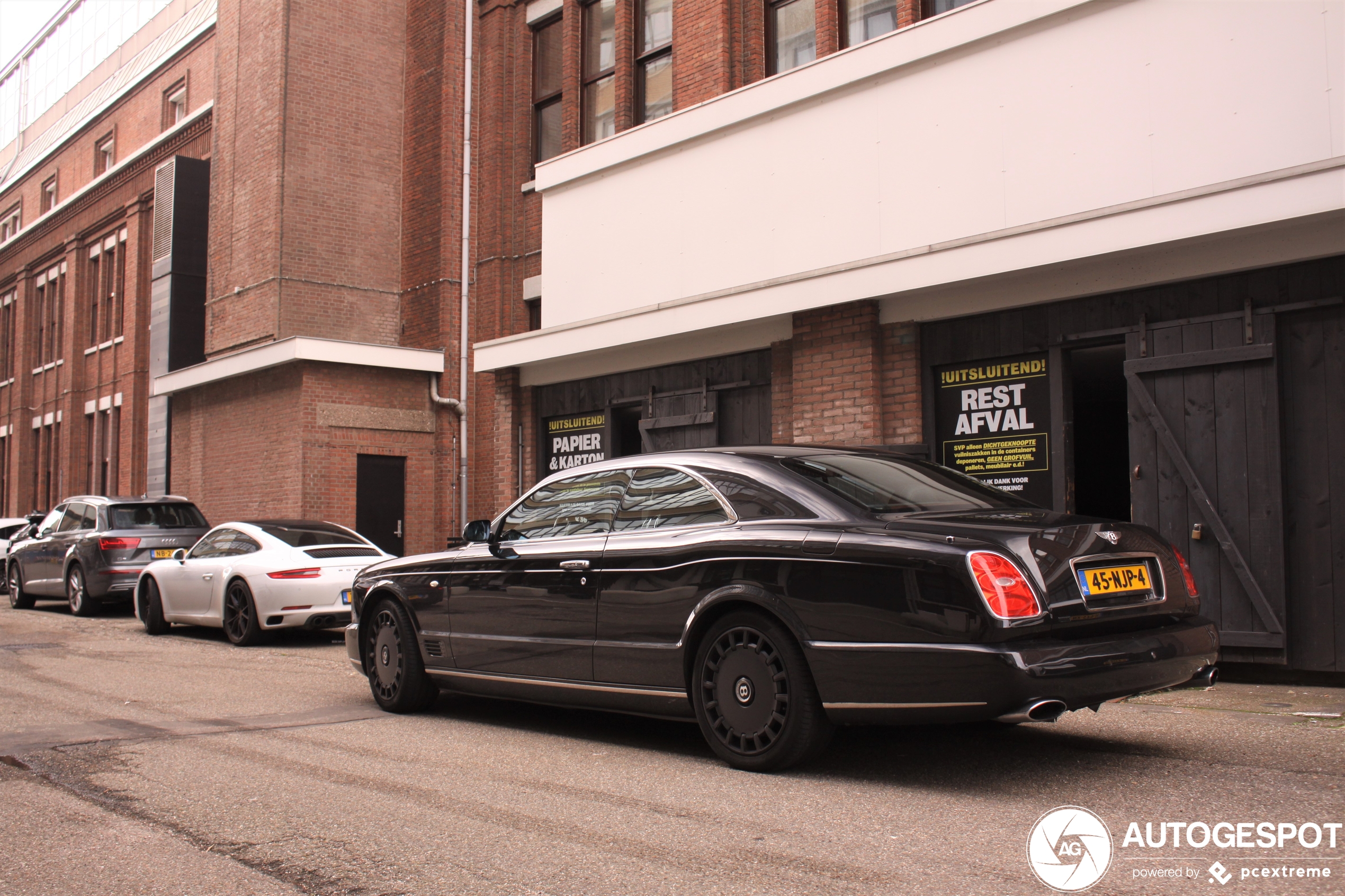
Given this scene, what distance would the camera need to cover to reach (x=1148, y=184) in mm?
8477

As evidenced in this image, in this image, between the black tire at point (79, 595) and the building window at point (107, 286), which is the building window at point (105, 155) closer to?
the building window at point (107, 286)

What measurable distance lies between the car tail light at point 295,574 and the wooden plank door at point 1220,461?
777cm

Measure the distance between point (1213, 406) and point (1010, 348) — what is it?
183 centimetres

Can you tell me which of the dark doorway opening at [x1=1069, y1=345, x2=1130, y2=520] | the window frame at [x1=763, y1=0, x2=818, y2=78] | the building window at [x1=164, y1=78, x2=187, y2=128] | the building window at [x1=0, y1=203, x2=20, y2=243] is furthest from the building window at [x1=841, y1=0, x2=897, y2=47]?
the building window at [x1=0, y1=203, x2=20, y2=243]

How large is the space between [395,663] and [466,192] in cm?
1452

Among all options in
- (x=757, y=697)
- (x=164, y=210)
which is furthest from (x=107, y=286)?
(x=757, y=697)

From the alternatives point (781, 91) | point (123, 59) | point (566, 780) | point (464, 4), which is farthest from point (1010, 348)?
point (123, 59)

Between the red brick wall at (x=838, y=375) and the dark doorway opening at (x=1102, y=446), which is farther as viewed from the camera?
the dark doorway opening at (x=1102, y=446)

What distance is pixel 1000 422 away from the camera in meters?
9.66

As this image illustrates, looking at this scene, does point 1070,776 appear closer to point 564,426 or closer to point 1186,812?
point 1186,812

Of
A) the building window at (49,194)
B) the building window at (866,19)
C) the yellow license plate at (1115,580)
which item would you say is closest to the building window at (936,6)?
the building window at (866,19)

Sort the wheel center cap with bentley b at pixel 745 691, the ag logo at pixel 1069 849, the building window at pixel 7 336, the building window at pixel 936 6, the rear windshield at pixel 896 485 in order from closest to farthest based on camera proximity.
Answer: the ag logo at pixel 1069 849, the wheel center cap with bentley b at pixel 745 691, the rear windshield at pixel 896 485, the building window at pixel 936 6, the building window at pixel 7 336

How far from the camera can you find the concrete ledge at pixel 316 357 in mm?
19109

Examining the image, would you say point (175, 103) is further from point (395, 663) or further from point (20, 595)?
point (395, 663)
